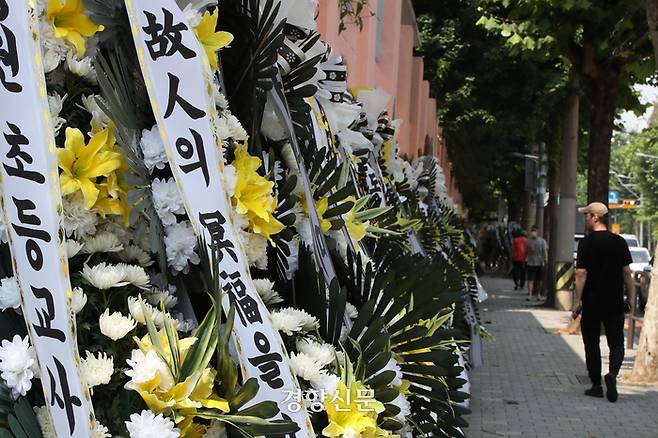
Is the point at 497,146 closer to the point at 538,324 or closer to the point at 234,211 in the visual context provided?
the point at 538,324

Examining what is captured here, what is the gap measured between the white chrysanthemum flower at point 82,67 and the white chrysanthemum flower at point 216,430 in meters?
0.81

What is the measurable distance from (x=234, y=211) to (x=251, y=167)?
0.53 ft

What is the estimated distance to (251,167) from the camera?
7.91 ft

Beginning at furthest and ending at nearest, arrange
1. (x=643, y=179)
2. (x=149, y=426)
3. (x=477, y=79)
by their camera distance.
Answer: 1. (x=643, y=179)
2. (x=477, y=79)
3. (x=149, y=426)

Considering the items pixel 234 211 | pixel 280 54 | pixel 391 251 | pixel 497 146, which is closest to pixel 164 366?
pixel 234 211

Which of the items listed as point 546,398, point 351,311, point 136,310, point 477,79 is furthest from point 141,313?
point 477,79

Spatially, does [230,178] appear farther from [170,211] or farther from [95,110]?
[95,110]

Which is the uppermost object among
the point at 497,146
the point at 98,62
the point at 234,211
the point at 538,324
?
the point at 497,146

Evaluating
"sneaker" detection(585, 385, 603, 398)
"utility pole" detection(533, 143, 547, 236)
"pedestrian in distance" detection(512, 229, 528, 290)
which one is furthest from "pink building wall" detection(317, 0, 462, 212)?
"utility pole" detection(533, 143, 547, 236)

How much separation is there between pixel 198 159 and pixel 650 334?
26.9 ft

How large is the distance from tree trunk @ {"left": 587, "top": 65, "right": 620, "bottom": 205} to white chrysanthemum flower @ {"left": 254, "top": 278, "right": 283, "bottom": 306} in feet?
42.7

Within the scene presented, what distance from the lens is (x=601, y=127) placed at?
15.2 metres

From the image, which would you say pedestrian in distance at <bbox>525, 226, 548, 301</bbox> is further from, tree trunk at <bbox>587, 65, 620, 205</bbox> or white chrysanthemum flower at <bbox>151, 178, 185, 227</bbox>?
white chrysanthemum flower at <bbox>151, 178, 185, 227</bbox>

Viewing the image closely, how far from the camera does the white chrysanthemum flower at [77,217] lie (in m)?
2.09
